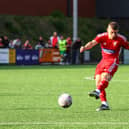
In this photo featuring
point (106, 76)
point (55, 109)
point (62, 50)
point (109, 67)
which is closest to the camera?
point (106, 76)

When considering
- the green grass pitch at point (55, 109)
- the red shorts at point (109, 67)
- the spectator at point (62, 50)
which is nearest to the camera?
the green grass pitch at point (55, 109)

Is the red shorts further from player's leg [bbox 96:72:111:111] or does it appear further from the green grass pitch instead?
the green grass pitch

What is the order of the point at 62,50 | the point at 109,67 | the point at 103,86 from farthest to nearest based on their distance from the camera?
the point at 62,50, the point at 109,67, the point at 103,86

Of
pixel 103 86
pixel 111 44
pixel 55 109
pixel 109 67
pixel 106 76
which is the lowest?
pixel 55 109

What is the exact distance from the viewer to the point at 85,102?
1631 cm

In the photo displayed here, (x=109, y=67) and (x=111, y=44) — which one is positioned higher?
(x=111, y=44)

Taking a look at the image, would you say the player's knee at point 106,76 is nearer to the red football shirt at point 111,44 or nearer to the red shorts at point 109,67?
the red shorts at point 109,67

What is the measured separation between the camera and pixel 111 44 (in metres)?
14.4

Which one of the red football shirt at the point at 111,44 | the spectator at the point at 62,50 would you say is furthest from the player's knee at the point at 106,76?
the spectator at the point at 62,50

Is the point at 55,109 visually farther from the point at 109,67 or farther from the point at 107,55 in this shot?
the point at 107,55

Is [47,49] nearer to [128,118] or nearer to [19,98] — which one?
[19,98]

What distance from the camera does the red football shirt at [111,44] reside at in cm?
1440

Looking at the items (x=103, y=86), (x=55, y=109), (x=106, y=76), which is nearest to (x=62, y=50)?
(x=55, y=109)

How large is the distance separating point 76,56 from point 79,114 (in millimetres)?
30581
